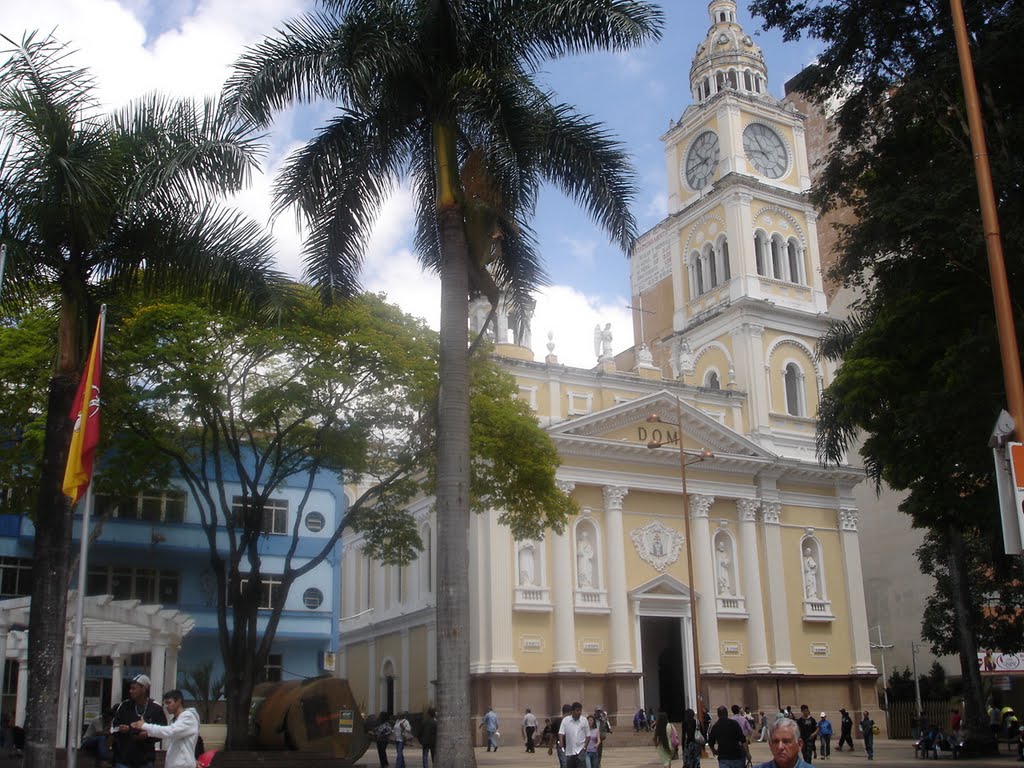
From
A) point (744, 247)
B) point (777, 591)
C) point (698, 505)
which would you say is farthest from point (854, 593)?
point (744, 247)

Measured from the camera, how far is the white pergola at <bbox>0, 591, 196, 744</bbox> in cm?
2228

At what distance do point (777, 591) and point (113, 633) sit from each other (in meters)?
28.7

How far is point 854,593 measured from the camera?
47.8m

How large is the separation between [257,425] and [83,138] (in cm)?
1231

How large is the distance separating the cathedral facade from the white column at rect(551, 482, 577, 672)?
81mm

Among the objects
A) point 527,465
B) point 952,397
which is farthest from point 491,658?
point 952,397

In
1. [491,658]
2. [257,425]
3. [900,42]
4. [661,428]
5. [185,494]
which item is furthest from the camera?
[661,428]

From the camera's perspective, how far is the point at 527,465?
1088 inches

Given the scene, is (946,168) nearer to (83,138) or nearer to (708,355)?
(83,138)

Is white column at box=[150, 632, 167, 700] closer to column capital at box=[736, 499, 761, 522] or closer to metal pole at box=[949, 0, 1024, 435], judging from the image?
metal pole at box=[949, 0, 1024, 435]

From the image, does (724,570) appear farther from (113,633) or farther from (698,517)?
(113,633)

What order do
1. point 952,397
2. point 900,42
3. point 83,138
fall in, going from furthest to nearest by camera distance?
point 900,42
point 952,397
point 83,138

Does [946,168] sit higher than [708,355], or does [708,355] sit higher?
[708,355]

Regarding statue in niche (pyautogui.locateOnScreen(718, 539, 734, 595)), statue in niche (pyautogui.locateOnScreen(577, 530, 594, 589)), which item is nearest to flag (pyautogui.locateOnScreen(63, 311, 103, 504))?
statue in niche (pyautogui.locateOnScreen(577, 530, 594, 589))
